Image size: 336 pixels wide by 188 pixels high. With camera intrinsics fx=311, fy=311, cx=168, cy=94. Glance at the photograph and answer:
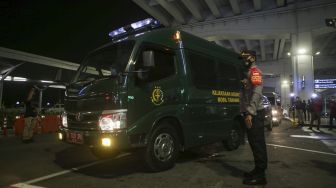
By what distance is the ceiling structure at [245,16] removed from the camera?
22.1 m

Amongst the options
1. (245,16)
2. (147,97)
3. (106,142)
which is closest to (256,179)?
(147,97)

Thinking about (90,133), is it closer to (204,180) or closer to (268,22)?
(204,180)

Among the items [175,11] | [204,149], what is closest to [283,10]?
[175,11]

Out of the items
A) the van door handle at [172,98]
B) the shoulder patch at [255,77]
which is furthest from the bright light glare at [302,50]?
the shoulder patch at [255,77]

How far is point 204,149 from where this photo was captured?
27.3 feet

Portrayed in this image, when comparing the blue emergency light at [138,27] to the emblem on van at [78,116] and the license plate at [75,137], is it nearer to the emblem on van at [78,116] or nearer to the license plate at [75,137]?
the emblem on van at [78,116]

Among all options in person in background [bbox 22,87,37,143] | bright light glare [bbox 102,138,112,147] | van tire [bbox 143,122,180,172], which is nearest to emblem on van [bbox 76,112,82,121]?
bright light glare [bbox 102,138,112,147]

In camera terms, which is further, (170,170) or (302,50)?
(302,50)

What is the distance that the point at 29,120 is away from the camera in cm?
1079

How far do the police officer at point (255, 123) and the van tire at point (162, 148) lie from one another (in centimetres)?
148

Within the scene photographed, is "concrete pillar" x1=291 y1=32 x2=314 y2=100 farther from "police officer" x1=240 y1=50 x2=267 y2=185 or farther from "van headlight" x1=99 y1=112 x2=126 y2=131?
"van headlight" x1=99 y1=112 x2=126 y2=131

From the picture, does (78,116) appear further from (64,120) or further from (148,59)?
(148,59)

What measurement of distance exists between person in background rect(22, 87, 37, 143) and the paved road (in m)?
2.34

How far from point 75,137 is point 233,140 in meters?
4.31
